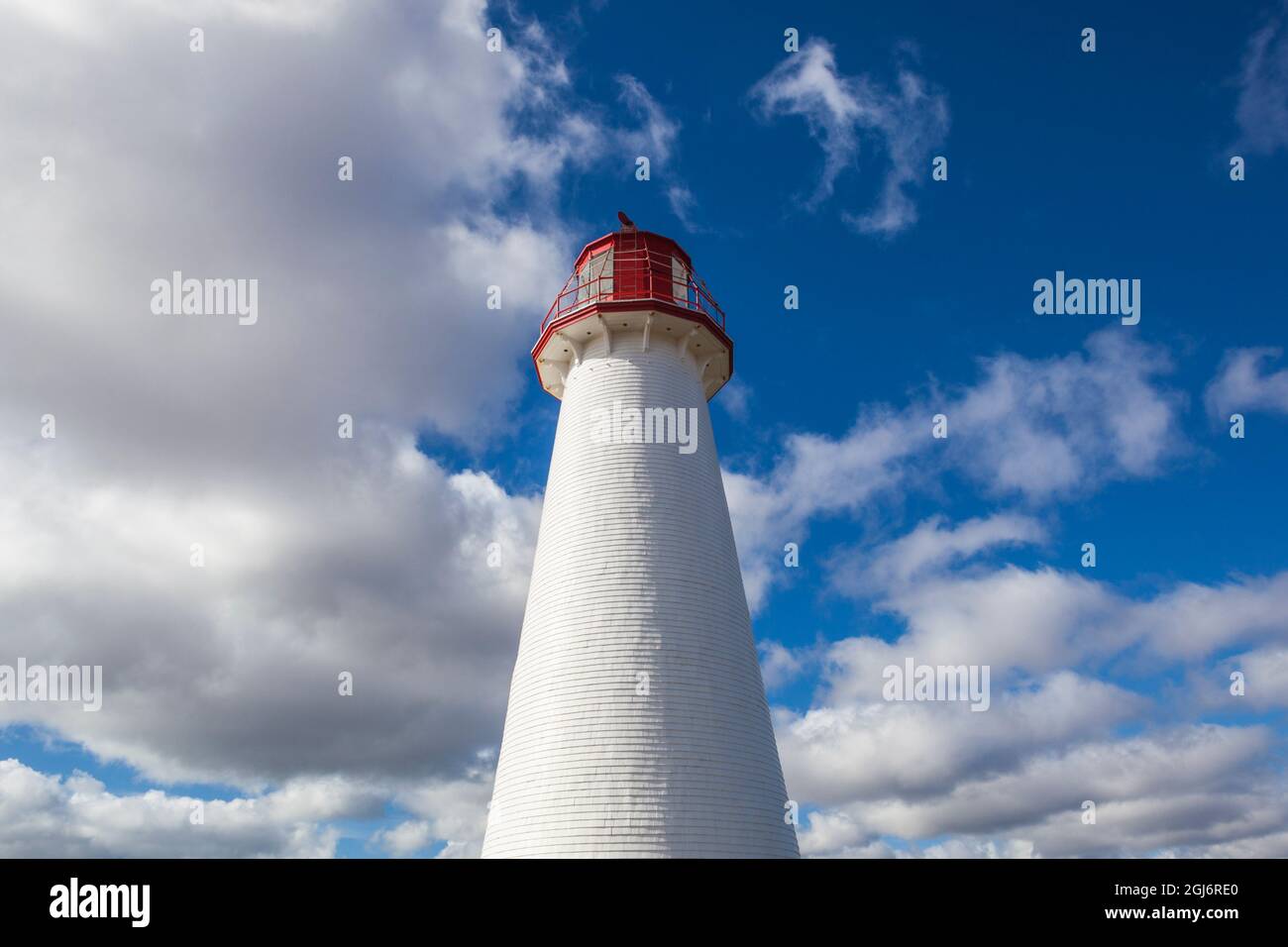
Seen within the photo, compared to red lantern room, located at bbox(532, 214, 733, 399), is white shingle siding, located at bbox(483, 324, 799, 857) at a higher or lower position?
lower

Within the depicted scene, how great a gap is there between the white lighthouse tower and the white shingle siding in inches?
1.5

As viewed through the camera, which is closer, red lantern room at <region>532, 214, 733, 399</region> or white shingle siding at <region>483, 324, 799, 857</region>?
white shingle siding at <region>483, 324, 799, 857</region>

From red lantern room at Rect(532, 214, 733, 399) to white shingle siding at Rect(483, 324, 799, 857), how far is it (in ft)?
4.59

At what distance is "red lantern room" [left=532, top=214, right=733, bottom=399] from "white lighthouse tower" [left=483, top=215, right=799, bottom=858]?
0.06 m

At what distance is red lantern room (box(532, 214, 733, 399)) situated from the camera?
80.3ft

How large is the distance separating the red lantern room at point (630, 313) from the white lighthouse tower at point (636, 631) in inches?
2.4

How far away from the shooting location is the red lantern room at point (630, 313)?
964 inches

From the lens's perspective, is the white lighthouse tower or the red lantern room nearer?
the white lighthouse tower

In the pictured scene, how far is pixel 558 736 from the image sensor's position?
63.0 feet

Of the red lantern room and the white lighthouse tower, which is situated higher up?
the red lantern room

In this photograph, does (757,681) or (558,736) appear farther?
(757,681)
